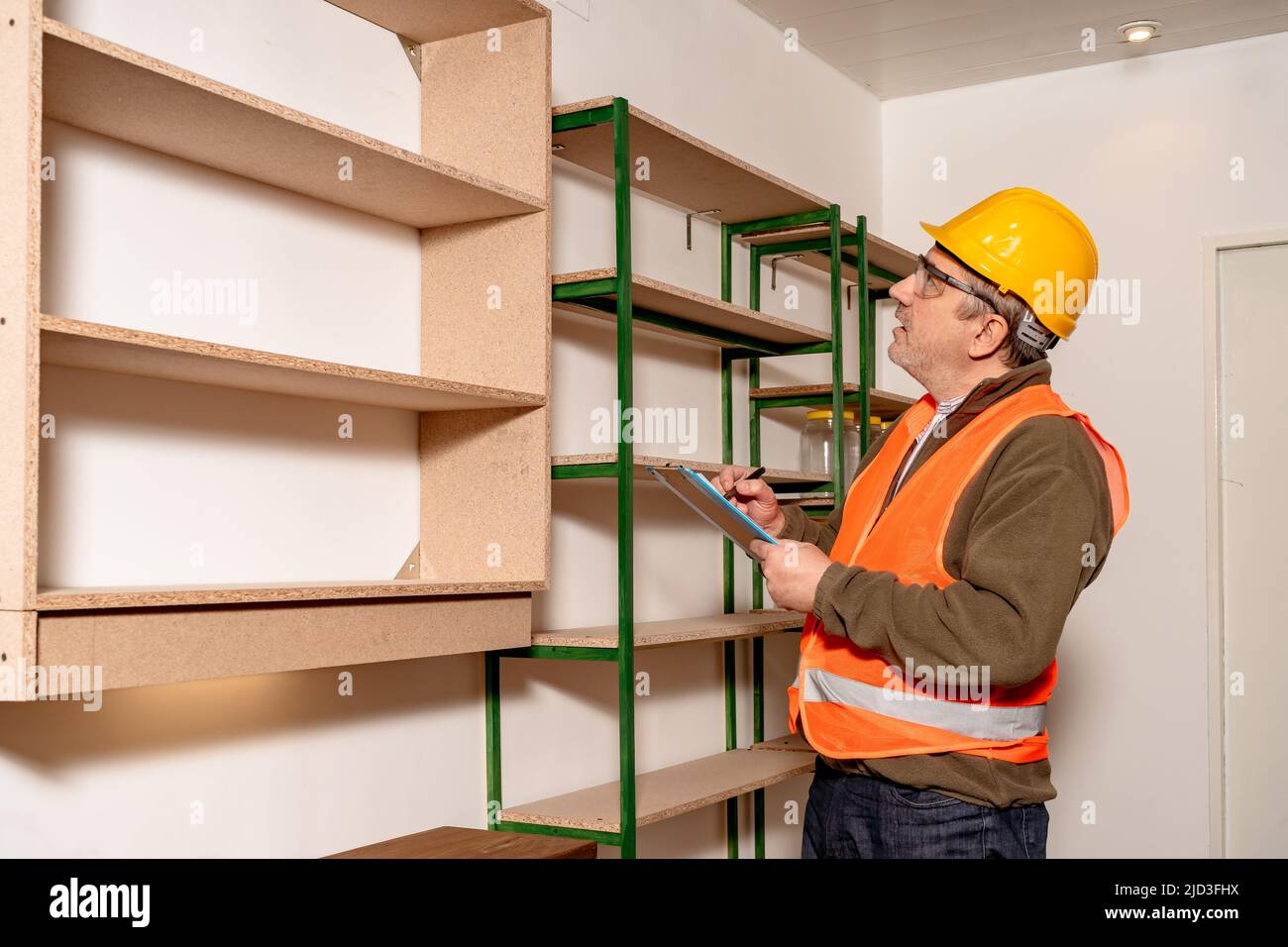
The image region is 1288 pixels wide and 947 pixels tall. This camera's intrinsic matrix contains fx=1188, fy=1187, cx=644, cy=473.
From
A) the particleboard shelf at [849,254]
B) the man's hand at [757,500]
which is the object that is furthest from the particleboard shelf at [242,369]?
the particleboard shelf at [849,254]

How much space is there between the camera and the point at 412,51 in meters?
2.38

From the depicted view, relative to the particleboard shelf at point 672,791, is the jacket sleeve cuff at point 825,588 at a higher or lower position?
higher

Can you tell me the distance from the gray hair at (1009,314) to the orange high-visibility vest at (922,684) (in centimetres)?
10

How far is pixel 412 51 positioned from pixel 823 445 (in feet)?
5.91

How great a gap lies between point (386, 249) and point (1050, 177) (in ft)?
8.91

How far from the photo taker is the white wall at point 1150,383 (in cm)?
381

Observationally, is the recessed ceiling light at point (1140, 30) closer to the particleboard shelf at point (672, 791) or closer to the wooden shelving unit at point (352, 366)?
the wooden shelving unit at point (352, 366)

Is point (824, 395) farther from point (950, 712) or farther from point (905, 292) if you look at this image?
point (950, 712)

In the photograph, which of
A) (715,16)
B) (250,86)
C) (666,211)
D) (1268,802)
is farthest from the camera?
(1268,802)

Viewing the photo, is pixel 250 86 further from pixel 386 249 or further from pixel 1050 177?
pixel 1050 177

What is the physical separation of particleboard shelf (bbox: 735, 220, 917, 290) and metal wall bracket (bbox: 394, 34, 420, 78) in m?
1.28

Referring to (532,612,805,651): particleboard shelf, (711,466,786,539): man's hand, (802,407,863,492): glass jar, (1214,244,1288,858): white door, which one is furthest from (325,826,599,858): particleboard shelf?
(1214,244,1288,858): white door

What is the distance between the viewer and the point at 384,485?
88.8 inches
